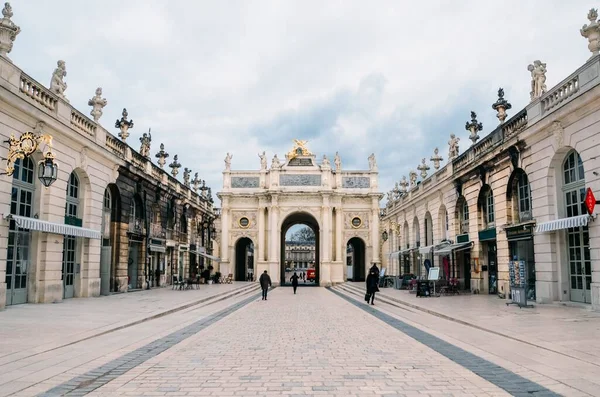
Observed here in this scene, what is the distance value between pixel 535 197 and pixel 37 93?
1768 cm

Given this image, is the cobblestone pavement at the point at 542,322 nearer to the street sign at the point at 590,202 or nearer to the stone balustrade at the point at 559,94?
the street sign at the point at 590,202

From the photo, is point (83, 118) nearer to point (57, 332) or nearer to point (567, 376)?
point (57, 332)

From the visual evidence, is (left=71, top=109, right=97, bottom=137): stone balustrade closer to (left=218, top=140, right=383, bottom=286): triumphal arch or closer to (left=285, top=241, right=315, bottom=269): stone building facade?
(left=218, top=140, right=383, bottom=286): triumphal arch

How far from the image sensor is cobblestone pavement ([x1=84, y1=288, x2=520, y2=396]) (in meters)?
6.16

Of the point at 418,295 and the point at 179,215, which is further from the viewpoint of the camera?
the point at 179,215

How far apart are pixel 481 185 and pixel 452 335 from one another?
45.2 feet

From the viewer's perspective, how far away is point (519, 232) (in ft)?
62.2

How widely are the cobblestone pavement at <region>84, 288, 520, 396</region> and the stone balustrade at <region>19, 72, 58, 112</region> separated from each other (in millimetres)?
10428

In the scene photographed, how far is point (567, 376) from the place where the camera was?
6.70 metres

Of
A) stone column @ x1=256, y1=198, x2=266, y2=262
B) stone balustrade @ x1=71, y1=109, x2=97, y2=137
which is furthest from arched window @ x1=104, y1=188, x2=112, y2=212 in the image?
stone column @ x1=256, y1=198, x2=266, y2=262


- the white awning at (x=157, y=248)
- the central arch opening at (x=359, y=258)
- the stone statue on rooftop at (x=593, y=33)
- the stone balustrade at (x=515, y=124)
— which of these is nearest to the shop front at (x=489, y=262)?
the stone balustrade at (x=515, y=124)

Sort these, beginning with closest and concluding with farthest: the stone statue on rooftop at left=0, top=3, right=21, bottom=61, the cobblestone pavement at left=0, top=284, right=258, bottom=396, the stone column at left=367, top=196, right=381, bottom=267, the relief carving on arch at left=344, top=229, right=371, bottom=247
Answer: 1. the cobblestone pavement at left=0, top=284, right=258, bottom=396
2. the stone statue on rooftop at left=0, top=3, right=21, bottom=61
3. the stone column at left=367, top=196, right=381, bottom=267
4. the relief carving on arch at left=344, top=229, right=371, bottom=247

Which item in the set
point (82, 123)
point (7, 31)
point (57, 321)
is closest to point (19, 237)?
point (57, 321)

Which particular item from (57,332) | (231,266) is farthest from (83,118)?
(231,266)
